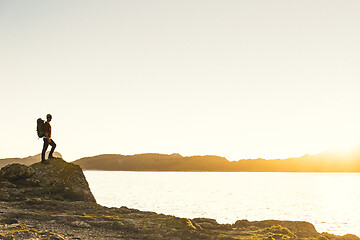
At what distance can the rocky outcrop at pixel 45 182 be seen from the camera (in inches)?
920

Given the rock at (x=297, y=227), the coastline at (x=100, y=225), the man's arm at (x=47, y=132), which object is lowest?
the rock at (x=297, y=227)

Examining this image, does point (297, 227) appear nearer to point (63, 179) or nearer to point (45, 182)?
point (63, 179)

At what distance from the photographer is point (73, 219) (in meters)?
18.0

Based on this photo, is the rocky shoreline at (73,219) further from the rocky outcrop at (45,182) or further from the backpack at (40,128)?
the backpack at (40,128)

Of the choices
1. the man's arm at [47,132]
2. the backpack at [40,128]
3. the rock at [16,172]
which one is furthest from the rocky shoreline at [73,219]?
the backpack at [40,128]

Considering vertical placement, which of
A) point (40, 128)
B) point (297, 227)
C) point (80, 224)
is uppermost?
point (40, 128)

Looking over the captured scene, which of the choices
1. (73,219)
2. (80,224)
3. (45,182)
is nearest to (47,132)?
(45,182)

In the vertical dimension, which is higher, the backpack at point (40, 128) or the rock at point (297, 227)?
the backpack at point (40, 128)

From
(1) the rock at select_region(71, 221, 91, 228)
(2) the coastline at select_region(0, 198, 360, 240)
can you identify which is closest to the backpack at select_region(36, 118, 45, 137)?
(2) the coastline at select_region(0, 198, 360, 240)

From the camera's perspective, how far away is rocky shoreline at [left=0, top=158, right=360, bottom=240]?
625 inches

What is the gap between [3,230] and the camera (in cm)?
1382

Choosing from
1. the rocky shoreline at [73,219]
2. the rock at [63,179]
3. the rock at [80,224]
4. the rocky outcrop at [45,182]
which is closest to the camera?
the rocky shoreline at [73,219]

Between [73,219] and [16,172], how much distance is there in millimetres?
9870

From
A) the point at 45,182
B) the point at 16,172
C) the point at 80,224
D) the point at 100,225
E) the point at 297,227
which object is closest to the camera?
the point at 80,224
